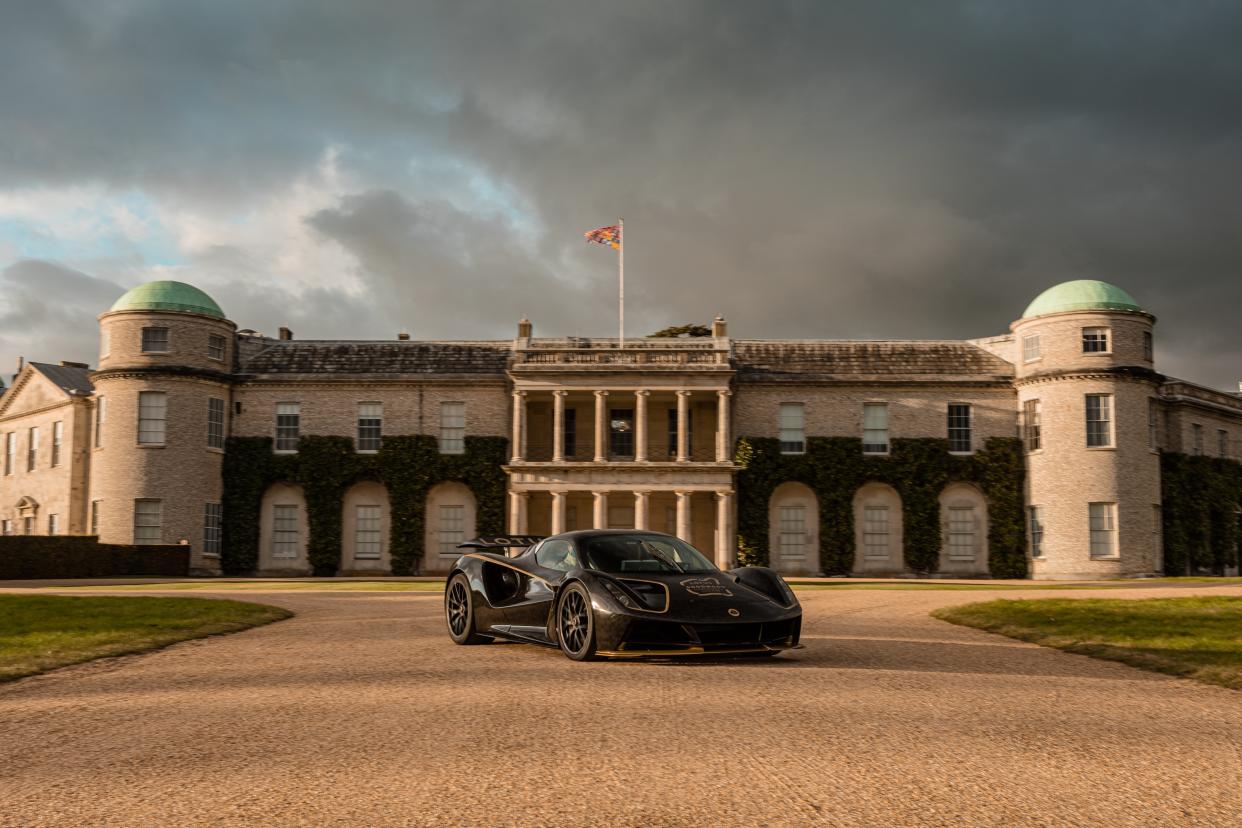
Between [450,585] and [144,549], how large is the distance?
2799 centimetres

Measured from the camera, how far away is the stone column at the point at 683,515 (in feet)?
123

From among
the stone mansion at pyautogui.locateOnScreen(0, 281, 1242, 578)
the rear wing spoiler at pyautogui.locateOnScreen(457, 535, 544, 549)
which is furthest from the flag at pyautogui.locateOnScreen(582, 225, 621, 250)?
the rear wing spoiler at pyautogui.locateOnScreen(457, 535, 544, 549)

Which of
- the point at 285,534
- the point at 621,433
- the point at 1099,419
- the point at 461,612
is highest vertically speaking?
the point at 1099,419

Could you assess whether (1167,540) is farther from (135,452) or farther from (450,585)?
(135,452)

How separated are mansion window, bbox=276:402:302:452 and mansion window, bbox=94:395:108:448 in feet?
19.3

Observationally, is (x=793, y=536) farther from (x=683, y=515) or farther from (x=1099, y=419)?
(x=1099, y=419)

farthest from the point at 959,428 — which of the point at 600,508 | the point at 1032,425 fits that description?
the point at 600,508

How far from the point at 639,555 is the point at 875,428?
30831 millimetres

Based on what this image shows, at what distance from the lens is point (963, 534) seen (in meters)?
38.6

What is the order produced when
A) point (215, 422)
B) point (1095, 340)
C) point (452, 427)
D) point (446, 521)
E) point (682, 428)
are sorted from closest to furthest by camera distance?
1. point (1095, 340)
2. point (682, 428)
3. point (215, 422)
4. point (446, 521)
5. point (452, 427)

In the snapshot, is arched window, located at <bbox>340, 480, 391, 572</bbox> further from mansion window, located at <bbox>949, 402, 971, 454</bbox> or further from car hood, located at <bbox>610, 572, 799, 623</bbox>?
car hood, located at <bbox>610, 572, 799, 623</bbox>

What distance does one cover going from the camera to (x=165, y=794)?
4.69m

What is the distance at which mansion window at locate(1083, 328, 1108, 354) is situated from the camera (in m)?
36.8

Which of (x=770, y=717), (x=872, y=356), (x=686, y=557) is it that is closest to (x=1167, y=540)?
(x=872, y=356)
